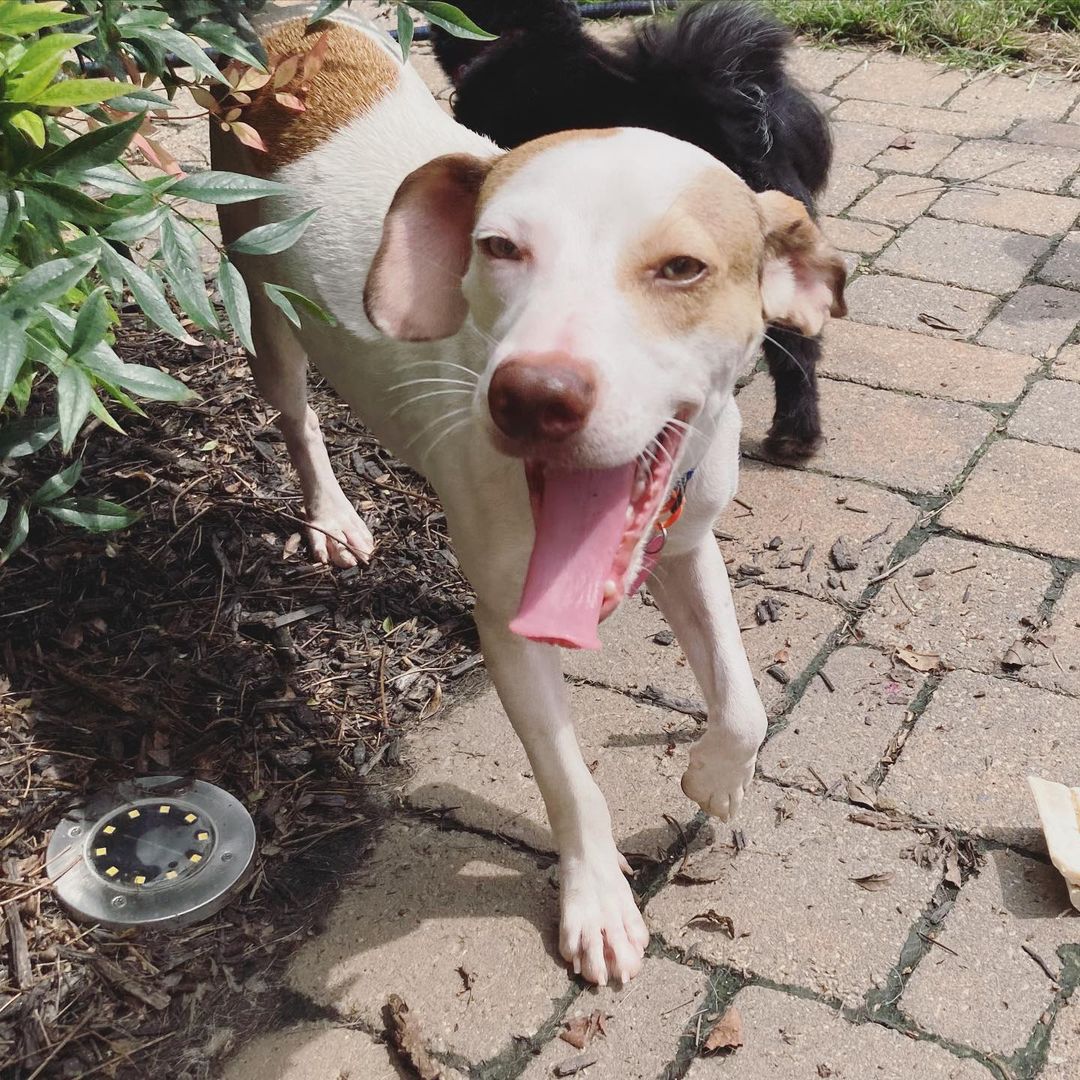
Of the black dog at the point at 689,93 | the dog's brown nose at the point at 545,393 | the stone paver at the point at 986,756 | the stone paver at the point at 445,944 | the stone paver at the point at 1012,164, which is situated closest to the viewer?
the dog's brown nose at the point at 545,393

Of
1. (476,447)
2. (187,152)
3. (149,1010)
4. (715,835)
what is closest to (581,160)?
(476,447)

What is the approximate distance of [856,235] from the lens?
4734 mm

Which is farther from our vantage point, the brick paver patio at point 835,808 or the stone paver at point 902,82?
the stone paver at point 902,82

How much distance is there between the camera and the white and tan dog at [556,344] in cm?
190

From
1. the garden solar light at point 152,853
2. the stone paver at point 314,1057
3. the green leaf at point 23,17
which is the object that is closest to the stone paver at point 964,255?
the garden solar light at point 152,853

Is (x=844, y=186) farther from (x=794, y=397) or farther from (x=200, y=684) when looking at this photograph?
(x=200, y=684)

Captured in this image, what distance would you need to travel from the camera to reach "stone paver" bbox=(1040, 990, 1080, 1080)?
219 centimetres

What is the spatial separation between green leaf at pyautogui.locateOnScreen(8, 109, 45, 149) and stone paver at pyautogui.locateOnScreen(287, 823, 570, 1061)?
1534 millimetres

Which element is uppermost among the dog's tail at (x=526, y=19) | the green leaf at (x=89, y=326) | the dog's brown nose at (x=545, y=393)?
the green leaf at (x=89, y=326)

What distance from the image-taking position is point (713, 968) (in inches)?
95.3

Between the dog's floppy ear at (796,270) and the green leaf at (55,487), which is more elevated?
the dog's floppy ear at (796,270)

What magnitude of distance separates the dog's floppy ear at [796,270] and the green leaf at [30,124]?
113 cm

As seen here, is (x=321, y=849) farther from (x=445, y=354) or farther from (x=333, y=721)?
(x=445, y=354)

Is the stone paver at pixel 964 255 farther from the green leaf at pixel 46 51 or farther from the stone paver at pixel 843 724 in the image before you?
the green leaf at pixel 46 51
